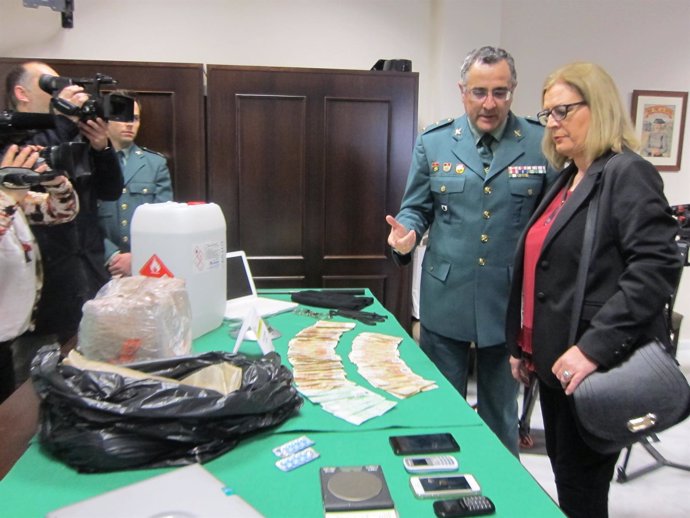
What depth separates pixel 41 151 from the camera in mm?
1742

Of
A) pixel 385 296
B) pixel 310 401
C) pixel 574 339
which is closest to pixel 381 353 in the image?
pixel 310 401

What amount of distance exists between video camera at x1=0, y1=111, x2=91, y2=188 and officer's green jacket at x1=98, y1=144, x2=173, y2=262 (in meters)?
0.84

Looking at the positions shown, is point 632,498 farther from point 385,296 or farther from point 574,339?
point 385,296

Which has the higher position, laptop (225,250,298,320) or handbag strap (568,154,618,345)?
Result: handbag strap (568,154,618,345)

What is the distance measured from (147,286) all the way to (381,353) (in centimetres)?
62

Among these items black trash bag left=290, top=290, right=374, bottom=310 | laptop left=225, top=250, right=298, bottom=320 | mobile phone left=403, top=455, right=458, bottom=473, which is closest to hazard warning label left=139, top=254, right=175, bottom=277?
laptop left=225, top=250, right=298, bottom=320

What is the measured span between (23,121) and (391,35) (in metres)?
2.32

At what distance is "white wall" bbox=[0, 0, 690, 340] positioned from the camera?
3.08m

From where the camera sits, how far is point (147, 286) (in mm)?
1231

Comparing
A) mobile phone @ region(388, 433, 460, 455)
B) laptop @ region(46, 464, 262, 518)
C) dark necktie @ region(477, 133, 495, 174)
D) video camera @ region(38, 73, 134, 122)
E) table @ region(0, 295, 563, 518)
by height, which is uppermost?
video camera @ region(38, 73, 134, 122)

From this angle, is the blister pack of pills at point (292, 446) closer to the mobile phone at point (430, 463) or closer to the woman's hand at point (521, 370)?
the mobile phone at point (430, 463)

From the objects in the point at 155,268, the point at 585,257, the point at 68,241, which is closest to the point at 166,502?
the point at 155,268

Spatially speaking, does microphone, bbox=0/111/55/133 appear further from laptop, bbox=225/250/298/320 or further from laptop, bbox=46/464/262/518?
laptop, bbox=46/464/262/518

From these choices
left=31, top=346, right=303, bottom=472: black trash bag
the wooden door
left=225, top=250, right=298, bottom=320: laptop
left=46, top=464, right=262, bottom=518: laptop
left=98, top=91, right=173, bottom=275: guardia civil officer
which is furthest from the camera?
the wooden door
